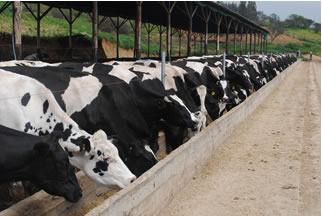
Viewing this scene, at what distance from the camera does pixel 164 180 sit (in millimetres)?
4566

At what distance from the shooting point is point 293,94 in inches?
658

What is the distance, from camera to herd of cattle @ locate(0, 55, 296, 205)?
3.35 metres

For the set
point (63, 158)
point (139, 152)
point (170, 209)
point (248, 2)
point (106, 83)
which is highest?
point (248, 2)

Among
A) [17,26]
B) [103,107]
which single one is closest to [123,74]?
[103,107]

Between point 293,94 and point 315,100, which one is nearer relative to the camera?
point 315,100

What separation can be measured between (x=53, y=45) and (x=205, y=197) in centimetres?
2337

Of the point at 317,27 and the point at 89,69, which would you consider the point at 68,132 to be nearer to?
the point at 89,69

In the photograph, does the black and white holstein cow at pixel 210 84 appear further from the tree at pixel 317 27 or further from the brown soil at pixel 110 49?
the tree at pixel 317 27

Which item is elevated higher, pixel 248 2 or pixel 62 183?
pixel 248 2

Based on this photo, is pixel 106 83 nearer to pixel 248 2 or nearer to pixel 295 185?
pixel 295 185

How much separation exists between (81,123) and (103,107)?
0.48 m

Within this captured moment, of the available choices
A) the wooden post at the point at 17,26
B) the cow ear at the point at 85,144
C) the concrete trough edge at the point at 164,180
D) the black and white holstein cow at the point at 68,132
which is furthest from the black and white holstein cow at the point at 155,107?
the wooden post at the point at 17,26

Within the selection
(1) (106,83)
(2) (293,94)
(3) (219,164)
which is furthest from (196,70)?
(2) (293,94)

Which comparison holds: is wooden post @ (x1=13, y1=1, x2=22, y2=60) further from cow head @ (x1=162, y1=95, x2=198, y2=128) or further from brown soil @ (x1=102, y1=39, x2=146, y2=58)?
brown soil @ (x1=102, y1=39, x2=146, y2=58)
